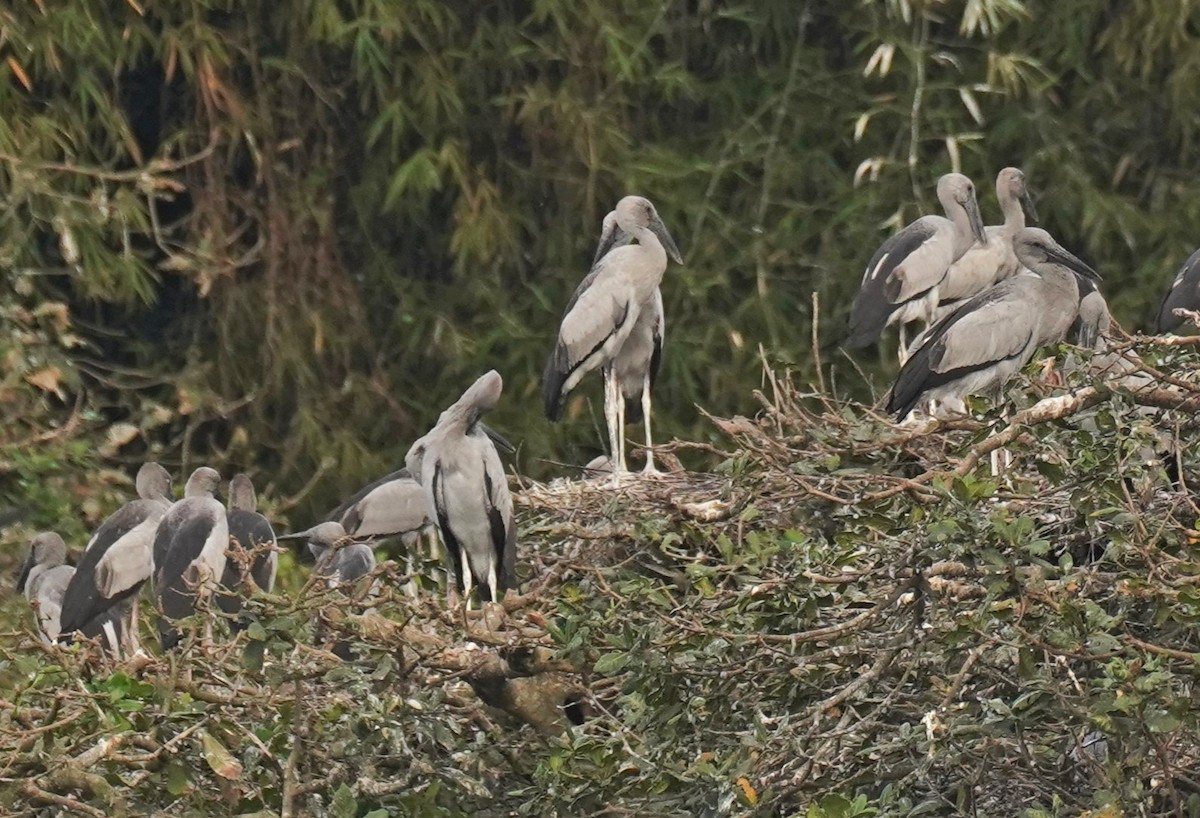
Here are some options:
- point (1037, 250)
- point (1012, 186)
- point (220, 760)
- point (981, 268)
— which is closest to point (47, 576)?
point (981, 268)

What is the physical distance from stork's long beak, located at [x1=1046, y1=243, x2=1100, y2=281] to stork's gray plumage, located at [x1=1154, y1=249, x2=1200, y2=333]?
21 centimetres

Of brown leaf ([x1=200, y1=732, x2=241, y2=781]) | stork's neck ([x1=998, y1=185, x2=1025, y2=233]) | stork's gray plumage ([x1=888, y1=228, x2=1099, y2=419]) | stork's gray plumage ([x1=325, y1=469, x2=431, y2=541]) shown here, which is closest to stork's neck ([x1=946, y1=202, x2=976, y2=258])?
stork's neck ([x1=998, y1=185, x2=1025, y2=233])

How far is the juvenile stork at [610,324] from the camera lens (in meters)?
7.67

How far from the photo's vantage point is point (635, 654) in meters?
4.23

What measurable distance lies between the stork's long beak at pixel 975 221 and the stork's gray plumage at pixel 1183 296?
38.7 inches

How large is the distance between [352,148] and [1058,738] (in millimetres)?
7208

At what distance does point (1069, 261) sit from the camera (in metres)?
7.29

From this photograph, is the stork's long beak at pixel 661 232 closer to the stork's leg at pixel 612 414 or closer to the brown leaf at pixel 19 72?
the stork's leg at pixel 612 414

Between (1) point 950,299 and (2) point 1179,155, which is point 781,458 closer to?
(1) point 950,299

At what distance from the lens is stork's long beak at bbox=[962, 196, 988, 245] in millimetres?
8039

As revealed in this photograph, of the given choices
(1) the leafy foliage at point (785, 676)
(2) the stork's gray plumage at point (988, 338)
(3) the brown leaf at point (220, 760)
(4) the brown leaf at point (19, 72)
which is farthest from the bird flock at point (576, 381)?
(3) the brown leaf at point (220, 760)

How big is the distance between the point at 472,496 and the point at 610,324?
138 centimetres

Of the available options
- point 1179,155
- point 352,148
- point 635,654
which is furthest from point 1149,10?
point 635,654

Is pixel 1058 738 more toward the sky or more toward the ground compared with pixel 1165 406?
more toward the ground
